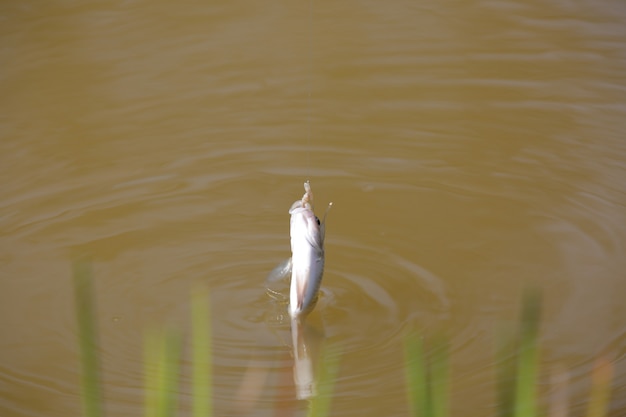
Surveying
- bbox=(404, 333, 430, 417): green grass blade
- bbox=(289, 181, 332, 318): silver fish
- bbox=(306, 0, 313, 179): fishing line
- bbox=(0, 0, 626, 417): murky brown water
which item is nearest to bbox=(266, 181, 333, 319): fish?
bbox=(289, 181, 332, 318): silver fish

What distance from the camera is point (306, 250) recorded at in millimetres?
2561

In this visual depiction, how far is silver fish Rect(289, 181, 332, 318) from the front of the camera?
8.39 feet

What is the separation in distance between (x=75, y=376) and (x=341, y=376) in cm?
73

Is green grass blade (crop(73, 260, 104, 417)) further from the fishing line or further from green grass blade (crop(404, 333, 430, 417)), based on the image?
the fishing line

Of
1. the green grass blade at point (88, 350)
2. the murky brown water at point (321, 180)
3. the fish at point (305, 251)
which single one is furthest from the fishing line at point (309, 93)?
the green grass blade at point (88, 350)

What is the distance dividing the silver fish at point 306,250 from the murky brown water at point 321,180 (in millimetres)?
308

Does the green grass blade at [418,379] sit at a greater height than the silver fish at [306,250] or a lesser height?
lesser

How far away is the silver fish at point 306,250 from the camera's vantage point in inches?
101

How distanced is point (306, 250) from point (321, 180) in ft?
4.46

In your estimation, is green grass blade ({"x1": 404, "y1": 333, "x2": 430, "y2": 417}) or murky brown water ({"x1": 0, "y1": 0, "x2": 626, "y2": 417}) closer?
green grass blade ({"x1": 404, "y1": 333, "x2": 430, "y2": 417})

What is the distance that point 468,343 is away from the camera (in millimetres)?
2928

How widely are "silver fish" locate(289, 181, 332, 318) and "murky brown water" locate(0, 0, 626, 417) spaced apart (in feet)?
1.01

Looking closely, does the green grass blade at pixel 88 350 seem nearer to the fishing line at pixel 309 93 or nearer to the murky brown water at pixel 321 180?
the murky brown water at pixel 321 180

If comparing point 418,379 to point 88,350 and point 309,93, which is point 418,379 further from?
point 309,93
